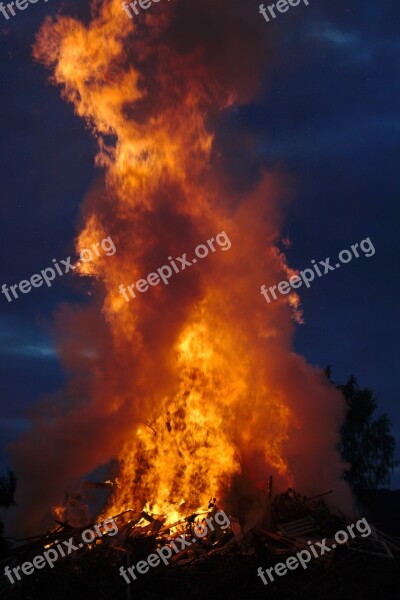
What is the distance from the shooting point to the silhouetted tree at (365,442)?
3966 cm

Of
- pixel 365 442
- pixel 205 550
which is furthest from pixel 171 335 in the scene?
pixel 365 442

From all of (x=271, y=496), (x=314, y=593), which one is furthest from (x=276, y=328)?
(x=314, y=593)

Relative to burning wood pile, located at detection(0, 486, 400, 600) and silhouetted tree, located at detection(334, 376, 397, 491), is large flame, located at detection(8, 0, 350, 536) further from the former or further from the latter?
silhouetted tree, located at detection(334, 376, 397, 491)

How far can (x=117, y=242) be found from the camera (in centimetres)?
2133

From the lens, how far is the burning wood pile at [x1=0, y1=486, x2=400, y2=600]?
1291 cm

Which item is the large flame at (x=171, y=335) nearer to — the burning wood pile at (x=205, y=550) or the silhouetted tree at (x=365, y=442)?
the burning wood pile at (x=205, y=550)

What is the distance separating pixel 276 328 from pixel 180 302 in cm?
416

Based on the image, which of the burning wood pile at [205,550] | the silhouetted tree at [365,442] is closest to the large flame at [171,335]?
the burning wood pile at [205,550]

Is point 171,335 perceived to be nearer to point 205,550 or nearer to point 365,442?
point 205,550

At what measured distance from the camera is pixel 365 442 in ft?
133

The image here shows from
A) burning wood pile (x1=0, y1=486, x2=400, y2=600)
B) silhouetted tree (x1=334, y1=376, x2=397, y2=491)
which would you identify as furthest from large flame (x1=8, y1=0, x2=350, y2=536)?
silhouetted tree (x1=334, y1=376, x2=397, y2=491)

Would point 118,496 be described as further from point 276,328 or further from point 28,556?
point 276,328

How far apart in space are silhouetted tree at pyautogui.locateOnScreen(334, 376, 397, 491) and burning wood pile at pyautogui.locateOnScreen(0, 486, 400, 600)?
2298cm

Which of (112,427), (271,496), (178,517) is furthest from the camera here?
(112,427)
